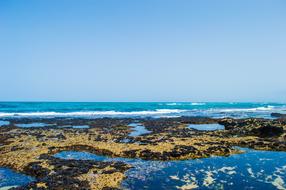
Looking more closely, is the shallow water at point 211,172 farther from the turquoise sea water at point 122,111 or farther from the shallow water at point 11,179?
the turquoise sea water at point 122,111

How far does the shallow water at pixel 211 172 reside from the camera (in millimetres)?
13156

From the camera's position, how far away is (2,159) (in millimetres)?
17953

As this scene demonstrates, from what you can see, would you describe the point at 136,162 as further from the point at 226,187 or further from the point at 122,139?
the point at 122,139

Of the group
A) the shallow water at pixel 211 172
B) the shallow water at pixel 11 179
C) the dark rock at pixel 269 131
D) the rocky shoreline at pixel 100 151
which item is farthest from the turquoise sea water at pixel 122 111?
the shallow water at pixel 11 179

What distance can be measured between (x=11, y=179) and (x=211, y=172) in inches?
349

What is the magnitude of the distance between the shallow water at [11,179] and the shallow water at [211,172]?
392cm

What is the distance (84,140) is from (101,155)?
555 centimetres

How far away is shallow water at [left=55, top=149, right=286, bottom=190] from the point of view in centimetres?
1316

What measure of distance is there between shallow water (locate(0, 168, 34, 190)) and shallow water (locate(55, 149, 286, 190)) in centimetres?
392

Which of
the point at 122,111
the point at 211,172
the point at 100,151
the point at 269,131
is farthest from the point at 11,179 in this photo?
the point at 122,111

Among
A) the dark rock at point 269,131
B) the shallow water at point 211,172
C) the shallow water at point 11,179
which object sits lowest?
the shallow water at point 11,179

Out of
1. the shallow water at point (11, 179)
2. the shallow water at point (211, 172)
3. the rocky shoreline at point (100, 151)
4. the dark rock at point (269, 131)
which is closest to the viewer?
the shallow water at point (211, 172)

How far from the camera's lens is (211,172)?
1507 centimetres

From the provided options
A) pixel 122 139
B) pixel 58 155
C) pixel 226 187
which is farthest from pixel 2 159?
pixel 226 187
